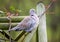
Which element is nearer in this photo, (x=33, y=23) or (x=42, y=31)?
(x=33, y=23)

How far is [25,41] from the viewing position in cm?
129

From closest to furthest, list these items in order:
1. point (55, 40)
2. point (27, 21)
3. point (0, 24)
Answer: point (27, 21) < point (0, 24) < point (55, 40)

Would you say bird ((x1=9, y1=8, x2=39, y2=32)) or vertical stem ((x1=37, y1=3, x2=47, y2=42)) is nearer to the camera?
bird ((x1=9, y1=8, x2=39, y2=32))

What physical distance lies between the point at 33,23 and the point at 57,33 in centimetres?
219

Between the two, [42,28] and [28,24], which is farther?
[42,28]

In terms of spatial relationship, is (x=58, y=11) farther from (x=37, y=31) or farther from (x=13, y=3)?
(x=37, y=31)

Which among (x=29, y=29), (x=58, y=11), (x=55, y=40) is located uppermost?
(x=58, y=11)

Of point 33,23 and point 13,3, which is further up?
point 13,3

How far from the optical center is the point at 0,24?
139cm

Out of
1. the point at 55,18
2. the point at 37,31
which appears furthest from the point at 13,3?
the point at 37,31

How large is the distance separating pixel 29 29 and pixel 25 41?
81mm

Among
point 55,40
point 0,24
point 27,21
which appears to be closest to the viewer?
point 27,21

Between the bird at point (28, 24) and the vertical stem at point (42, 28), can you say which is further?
the vertical stem at point (42, 28)

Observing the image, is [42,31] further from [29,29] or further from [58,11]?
[58,11]
